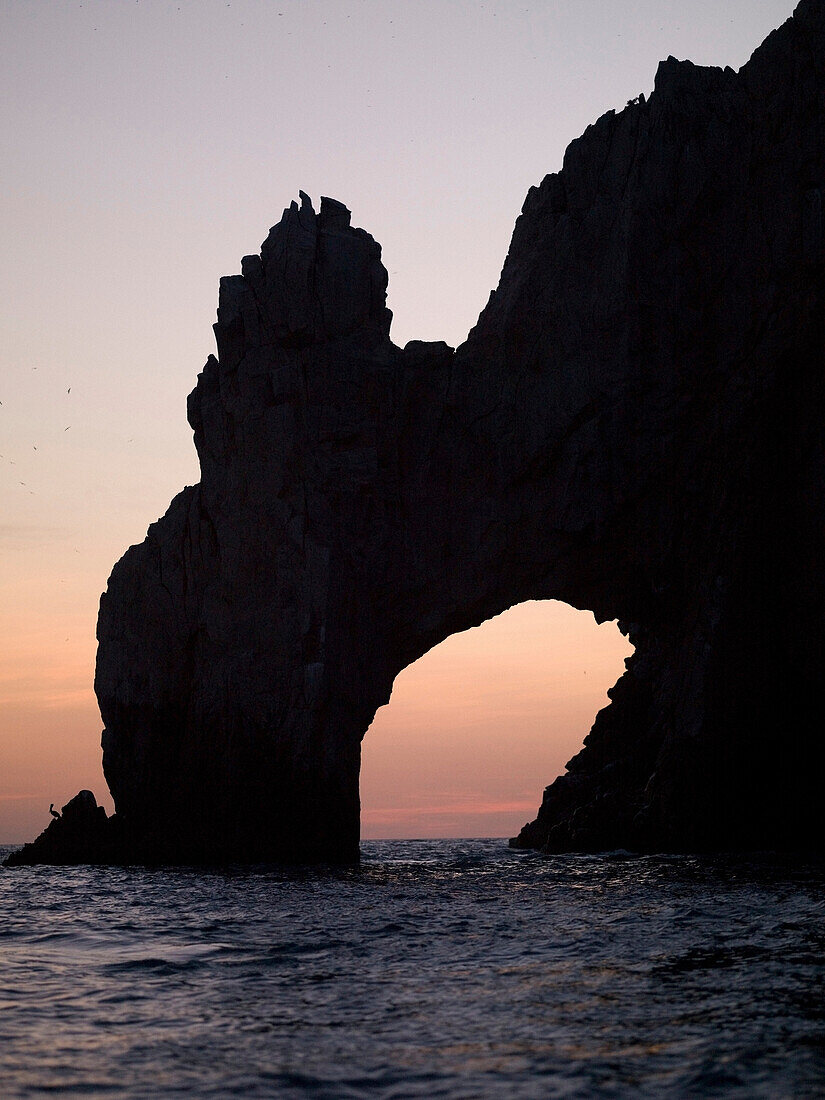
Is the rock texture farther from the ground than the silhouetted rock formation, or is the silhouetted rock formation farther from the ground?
the rock texture

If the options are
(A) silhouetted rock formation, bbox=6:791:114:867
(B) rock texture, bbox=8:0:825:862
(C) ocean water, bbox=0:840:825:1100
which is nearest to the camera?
(C) ocean water, bbox=0:840:825:1100

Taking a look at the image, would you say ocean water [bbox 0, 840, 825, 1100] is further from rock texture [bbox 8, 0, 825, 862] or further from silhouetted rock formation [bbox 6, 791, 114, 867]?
silhouetted rock formation [bbox 6, 791, 114, 867]

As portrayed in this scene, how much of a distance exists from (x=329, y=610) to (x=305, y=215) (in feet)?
41.6

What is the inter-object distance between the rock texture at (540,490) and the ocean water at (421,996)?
1176 centimetres

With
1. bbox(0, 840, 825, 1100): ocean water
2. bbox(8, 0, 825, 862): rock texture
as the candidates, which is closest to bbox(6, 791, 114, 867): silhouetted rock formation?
bbox(8, 0, 825, 862): rock texture

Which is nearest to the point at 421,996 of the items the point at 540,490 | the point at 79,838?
the point at 540,490

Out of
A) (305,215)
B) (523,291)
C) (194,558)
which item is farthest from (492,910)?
(305,215)

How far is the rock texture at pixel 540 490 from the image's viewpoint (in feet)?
104

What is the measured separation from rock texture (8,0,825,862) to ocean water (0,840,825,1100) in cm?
1176

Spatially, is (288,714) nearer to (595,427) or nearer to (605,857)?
(605,857)

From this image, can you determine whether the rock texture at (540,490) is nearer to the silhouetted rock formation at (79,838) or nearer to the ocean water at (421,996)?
the silhouetted rock formation at (79,838)

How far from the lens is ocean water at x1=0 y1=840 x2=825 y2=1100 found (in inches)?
303

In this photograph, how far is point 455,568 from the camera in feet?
111

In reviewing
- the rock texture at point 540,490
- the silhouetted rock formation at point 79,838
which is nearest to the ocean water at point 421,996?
the rock texture at point 540,490
